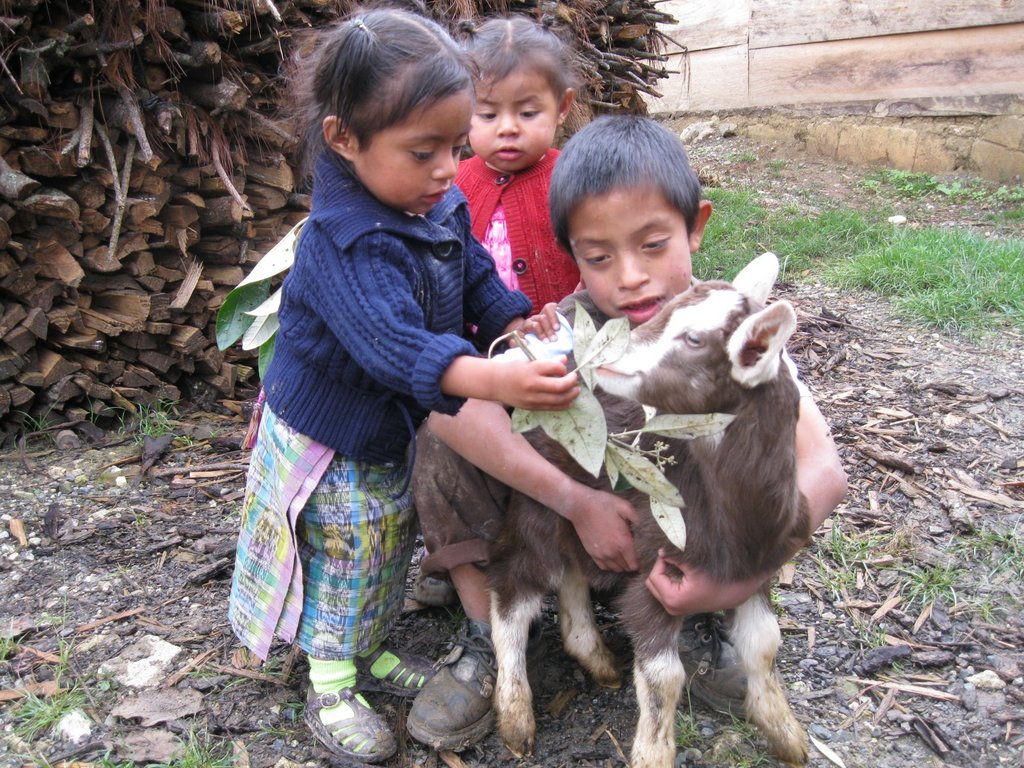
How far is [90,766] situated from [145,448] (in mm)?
1985

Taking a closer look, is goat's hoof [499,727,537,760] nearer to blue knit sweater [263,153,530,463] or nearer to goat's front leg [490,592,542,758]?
goat's front leg [490,592,542,758]

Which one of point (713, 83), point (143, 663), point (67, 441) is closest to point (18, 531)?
point (67, 441)

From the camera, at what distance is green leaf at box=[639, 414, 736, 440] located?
1886mm

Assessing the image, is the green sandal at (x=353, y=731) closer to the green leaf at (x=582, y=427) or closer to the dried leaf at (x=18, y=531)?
the green leaf at (x=582, y=427)

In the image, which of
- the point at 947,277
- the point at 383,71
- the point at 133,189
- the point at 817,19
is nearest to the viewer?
the point at 383,71

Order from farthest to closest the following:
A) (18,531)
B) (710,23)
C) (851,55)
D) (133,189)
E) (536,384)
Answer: (710,23) → (851,55) → (133,189) → (18,531) → (536,384)

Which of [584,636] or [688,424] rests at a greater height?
[688,424]

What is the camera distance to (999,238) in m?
6.74

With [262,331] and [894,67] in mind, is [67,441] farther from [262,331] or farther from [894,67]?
[894,67]

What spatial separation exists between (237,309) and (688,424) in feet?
5.86

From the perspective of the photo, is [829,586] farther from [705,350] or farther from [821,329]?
[821,329]

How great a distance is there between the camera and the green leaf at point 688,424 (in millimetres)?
1886

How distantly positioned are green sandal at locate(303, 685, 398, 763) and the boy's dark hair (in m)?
1.46

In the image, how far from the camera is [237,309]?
10.1 ft
